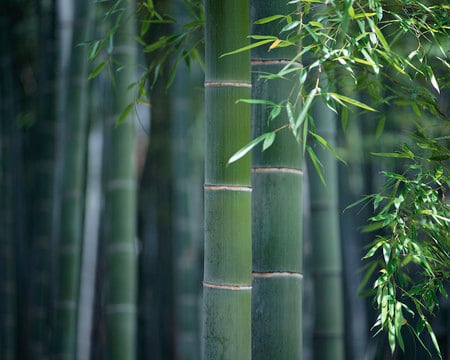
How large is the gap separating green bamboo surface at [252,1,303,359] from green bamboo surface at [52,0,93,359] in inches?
79.6

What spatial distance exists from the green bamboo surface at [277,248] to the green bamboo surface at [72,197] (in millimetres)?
2022

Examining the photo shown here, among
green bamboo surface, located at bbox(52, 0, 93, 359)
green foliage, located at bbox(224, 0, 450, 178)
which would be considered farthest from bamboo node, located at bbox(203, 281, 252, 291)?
green bamboo surface, located at bbox(52, 0, 93, 359)

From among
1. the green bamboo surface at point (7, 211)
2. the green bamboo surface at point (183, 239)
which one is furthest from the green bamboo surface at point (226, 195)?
the green bamboo surface at point (7, 211)

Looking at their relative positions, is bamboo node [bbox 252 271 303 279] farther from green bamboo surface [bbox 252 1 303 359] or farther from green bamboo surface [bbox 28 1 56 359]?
green bamboo surface [bbox 28 1 56 359]

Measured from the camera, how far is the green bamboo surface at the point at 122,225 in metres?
3.13

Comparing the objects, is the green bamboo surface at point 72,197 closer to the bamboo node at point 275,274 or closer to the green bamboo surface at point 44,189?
the green bamboo surface at point 44,189

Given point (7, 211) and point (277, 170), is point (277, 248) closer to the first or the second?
point (277, 170)

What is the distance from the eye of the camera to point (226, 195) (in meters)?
1.76

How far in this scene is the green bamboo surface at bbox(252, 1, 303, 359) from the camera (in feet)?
6.08

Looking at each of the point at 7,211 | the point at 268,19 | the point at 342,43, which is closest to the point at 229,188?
the point at 268,19

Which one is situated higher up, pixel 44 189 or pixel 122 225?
pixel 44 189

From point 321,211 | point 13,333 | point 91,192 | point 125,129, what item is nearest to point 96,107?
point 91,192

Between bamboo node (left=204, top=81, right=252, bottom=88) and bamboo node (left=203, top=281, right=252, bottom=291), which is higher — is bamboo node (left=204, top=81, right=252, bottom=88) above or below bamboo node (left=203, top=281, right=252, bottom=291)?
above

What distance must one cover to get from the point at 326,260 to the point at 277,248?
108cm
